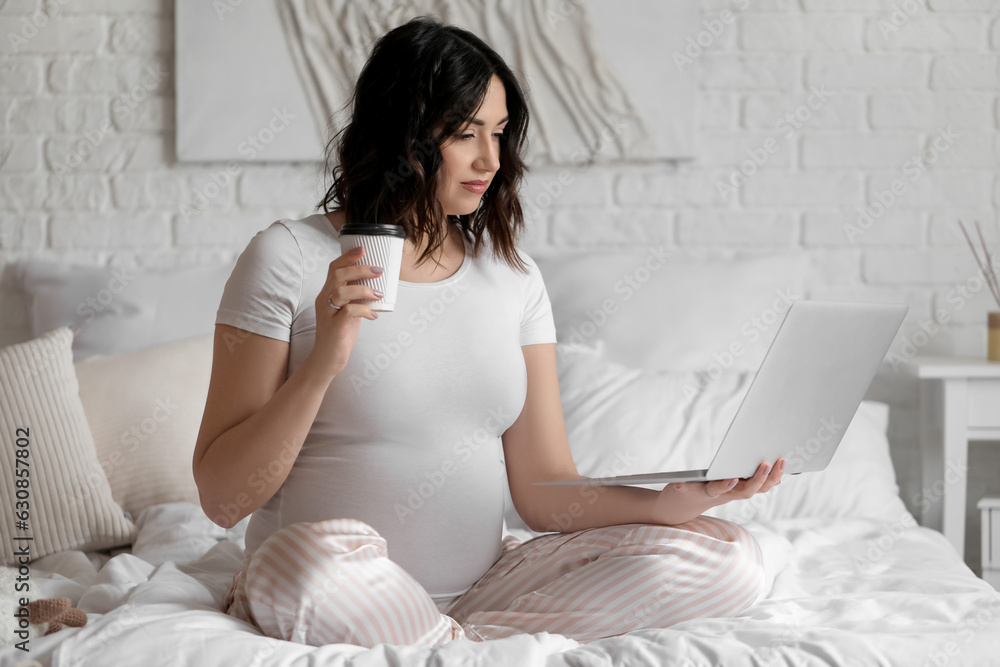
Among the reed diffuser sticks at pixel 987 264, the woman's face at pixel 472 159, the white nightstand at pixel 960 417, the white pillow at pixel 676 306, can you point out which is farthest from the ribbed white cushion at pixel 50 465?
the reed diffuser sticks at pixel 987 264

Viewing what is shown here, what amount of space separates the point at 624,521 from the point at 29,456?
100cm

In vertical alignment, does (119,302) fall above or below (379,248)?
below

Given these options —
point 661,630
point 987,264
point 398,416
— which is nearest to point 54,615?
point 398,416

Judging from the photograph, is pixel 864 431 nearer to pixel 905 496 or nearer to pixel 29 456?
pixel 905 496

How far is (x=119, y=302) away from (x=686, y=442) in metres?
1.33

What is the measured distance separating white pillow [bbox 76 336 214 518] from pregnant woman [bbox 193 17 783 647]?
1.77 feet

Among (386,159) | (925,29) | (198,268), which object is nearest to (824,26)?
(925,29)

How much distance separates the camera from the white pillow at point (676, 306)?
1925 millimetres

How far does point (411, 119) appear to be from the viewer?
3.81ft

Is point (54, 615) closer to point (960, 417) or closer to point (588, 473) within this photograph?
point (588, 473)

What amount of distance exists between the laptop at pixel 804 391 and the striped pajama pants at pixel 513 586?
113 mm

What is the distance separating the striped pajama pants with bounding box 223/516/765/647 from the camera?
0.93 m

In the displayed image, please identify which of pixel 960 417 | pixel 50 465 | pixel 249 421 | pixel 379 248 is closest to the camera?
pixel 379 248

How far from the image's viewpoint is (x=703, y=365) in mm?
1914
